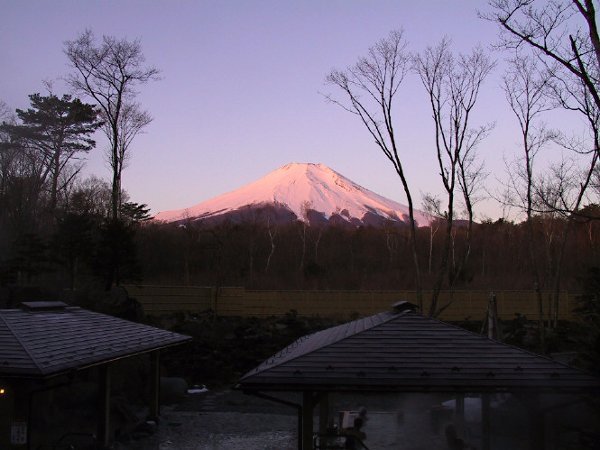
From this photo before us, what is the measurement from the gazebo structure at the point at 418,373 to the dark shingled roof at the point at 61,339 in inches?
116

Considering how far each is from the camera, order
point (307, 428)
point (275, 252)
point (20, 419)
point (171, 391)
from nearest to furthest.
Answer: point (307, 428) → point (20, 419) → point (171, 391) → point (275, 252)

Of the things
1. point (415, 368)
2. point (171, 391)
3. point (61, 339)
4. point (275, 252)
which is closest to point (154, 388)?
point (171, 391)

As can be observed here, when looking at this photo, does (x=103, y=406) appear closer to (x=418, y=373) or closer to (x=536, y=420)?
(x=418, y=373)

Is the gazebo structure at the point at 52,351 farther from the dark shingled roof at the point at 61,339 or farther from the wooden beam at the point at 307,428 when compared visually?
the wooden beam at the point at 307,428

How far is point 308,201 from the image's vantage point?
79.7m

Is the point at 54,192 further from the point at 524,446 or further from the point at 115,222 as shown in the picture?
the point at 524,446

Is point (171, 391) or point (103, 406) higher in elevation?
point (103, 406)

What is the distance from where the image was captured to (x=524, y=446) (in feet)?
33.6

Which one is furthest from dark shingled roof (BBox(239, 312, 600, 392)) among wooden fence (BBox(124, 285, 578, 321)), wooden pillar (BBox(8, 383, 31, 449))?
wooden fence (BBox(124, 285, 578, 321))

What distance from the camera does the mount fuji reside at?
74.9 metres

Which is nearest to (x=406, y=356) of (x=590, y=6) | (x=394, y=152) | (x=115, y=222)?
(x=590, y=6)

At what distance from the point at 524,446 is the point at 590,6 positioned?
736 centimetres

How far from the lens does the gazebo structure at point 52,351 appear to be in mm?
8492

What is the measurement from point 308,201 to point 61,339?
69894mm
